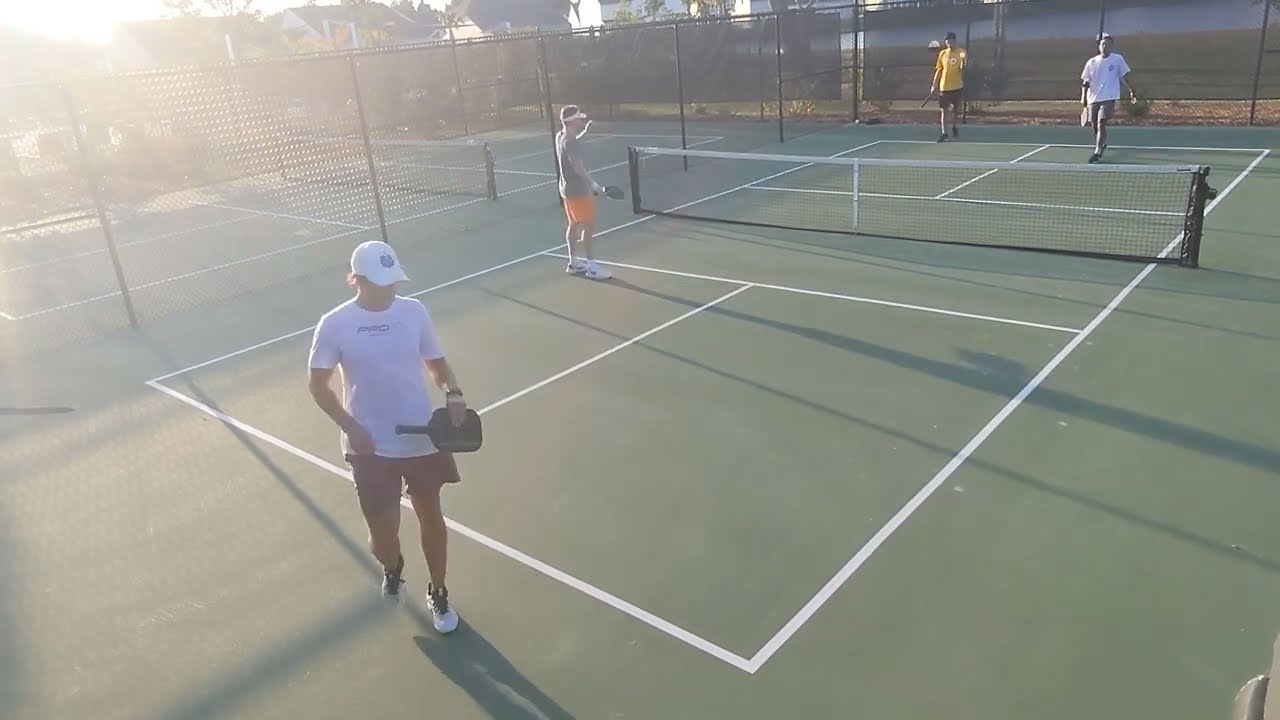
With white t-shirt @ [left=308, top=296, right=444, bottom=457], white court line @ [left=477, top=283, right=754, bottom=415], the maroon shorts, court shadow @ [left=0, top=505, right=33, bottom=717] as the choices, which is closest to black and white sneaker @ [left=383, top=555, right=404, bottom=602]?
the maroon shorts

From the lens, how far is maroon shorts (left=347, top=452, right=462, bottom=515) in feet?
14.5

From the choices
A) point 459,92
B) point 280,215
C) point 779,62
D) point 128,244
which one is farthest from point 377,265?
point 459,92

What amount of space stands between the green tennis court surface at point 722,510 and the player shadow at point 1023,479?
25mm

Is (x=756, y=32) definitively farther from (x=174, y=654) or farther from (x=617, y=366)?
(x=174, y=654)

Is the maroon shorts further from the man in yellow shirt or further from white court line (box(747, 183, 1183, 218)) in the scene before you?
the man in yellow shirt

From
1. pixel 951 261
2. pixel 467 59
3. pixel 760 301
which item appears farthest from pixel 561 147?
pixel 467 59

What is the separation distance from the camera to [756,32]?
2397 cm

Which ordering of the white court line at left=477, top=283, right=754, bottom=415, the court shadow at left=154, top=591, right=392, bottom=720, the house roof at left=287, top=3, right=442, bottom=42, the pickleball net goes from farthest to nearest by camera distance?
the house roof at left=287, top=3, right=442, bottom=42, the pickleball net, the white court line at left=477, top=283, right=754, bottom=415, the court shadow at left=154, top=591, right=392, bottom=720

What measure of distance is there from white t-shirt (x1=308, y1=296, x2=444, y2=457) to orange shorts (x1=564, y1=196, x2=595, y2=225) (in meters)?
6.12

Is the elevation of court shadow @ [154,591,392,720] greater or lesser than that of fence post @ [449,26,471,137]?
lesser

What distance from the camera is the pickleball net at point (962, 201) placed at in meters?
10.6

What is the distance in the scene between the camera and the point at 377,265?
4.18m

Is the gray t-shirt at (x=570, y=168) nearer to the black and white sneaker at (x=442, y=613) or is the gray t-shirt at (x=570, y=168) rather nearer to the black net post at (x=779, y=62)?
the black and white sneaker at (x=442, y=613)

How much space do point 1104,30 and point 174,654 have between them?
867 inches
